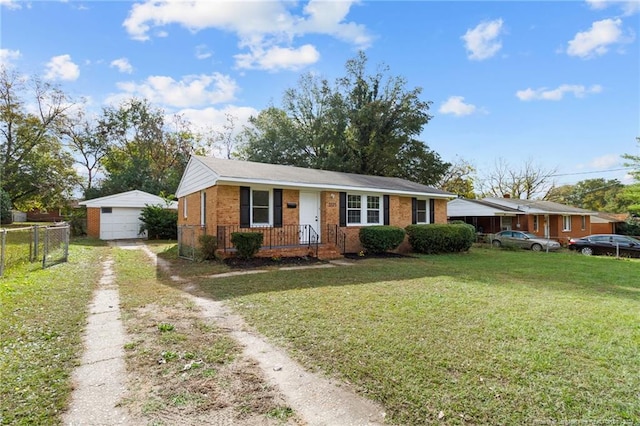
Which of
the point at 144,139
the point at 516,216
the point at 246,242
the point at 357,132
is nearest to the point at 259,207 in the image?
the point at 246,242

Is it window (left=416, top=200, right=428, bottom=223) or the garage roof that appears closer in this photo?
window (left=416, top=200, right=428, bottom=223)

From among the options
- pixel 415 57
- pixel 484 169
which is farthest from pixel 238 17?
pixel 484 169

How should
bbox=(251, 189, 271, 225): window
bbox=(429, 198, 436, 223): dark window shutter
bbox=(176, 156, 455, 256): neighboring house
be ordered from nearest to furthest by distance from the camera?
bbox=(176, 156, 455, 256): neighboring house
bbox=(251, 189, 271, 225): window
bbox=(429, 198, 436, 223): dark window shutter

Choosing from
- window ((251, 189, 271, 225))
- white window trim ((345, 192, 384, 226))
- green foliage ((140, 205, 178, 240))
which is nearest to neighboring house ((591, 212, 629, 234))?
white window trim ((345, 192, 384, 226))

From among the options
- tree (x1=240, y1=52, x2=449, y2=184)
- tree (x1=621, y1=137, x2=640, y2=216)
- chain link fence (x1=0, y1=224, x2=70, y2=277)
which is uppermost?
tree (x1=240, y1=52, x2=449, y2=184)

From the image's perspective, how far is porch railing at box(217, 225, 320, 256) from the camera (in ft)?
35.8

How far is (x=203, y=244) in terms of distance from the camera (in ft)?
35.1

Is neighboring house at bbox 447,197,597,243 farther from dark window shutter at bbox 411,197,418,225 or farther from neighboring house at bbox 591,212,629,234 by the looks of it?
dark window shutter at bbox 411,197,418,225

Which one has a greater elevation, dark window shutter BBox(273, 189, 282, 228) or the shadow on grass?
dark window shutter BBox(273, 189, 282, 228)

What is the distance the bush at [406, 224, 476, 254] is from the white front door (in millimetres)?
4490

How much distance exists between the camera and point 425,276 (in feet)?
28.7

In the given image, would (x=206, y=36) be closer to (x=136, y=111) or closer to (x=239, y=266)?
(x=239, y=266)

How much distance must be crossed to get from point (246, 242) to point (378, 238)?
5487 millimetres

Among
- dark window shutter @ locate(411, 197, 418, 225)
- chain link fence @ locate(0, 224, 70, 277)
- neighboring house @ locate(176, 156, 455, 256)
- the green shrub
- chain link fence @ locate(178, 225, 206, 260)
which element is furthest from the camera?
dark window shutter @ locate(411, 197, 418, 225)
